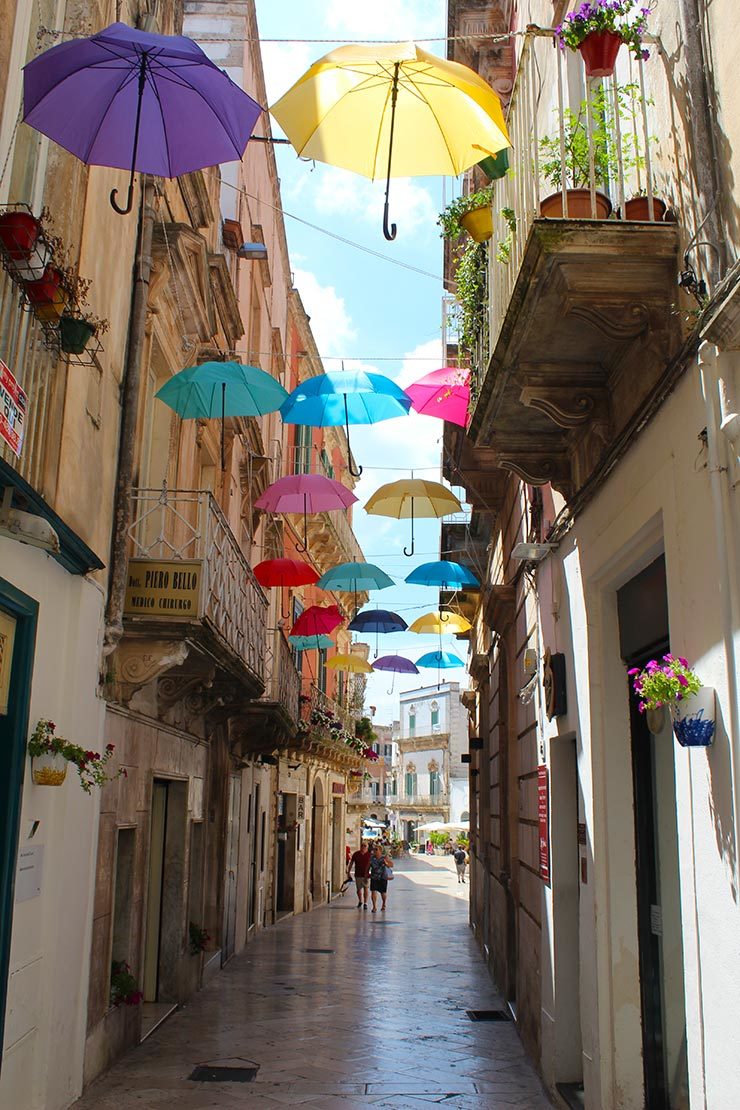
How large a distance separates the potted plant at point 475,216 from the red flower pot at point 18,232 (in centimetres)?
376

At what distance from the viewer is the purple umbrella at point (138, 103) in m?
5.63

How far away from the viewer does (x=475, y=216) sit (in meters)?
8.14

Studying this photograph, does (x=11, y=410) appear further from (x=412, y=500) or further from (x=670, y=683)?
(x=412, y=500)

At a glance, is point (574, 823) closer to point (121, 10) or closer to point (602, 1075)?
point (602, 1075)

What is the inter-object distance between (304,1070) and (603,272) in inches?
→ 277

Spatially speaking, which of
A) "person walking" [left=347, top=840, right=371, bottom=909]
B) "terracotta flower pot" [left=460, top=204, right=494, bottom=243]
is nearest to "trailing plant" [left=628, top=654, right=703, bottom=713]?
"terracotta flower pot" [left=460, top=204, right=494, bottom=243]

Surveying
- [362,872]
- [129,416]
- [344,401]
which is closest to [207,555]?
[129,416]

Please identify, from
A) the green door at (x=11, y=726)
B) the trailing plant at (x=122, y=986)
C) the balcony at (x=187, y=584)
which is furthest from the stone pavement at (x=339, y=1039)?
the balcony at (x=187, y=584)

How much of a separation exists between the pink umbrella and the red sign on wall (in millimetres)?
4037

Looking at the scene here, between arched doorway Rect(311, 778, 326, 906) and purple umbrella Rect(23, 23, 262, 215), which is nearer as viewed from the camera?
purple umbrella Rect(23, 23, 262, 215)

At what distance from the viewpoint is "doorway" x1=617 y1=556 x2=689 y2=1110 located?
5.54m

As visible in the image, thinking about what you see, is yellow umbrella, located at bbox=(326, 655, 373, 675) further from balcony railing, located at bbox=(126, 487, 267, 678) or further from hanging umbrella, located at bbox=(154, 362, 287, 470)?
hanging umbrella, located at bbox=(154, 362, 287, 470)

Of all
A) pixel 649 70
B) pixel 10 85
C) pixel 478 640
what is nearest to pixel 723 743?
pixel 649 70

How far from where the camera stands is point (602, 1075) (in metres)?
5.88
